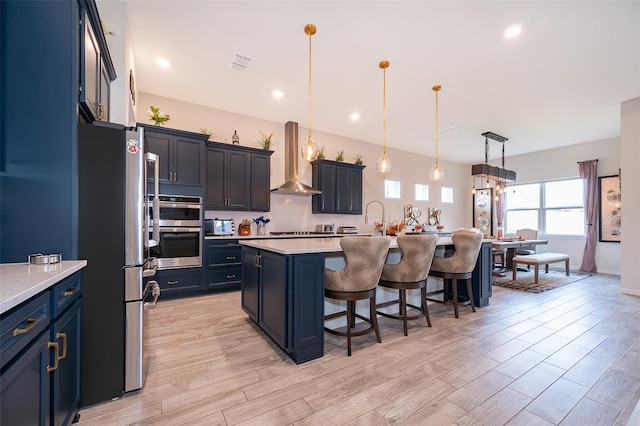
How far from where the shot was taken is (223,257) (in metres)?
4.30

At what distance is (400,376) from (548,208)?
25.4ft

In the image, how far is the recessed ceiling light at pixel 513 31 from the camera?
2799 mm

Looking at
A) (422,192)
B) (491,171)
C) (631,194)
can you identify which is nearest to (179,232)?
(491,171)

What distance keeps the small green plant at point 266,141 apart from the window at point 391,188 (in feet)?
10.9

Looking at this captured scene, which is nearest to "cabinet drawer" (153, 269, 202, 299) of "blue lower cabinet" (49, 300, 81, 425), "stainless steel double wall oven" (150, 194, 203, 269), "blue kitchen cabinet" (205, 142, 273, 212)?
"stainless steel double wall oven" (150, 194, 203, 269)

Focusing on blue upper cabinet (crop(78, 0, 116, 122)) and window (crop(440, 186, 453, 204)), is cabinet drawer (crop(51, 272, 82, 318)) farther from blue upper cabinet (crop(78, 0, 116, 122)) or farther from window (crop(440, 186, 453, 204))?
window (crop(440, 186, 453, 204))

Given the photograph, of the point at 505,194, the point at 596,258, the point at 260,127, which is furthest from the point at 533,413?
the point at 505,194

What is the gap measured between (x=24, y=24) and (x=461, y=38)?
11.8 ft

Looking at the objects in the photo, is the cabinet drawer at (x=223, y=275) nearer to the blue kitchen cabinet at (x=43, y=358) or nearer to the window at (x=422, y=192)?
the blue kitchen cabinet at (x=43, y=358)

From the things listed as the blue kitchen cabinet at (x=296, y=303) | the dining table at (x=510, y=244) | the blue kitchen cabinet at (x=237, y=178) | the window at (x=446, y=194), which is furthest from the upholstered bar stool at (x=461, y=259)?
the window at (x=446, y=194)

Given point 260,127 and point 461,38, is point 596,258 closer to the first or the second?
point 461,38

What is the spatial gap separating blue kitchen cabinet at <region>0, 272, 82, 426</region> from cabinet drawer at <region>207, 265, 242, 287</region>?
2.65m

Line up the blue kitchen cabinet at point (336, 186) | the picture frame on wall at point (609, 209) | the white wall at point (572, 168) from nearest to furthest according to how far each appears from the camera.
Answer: the blue kitchen cabinet at point (336, 186), the picture frame on wall at point (609, 209), the white wall at point (572, 168)

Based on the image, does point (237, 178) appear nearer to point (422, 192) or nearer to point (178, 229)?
point (178, 229)
